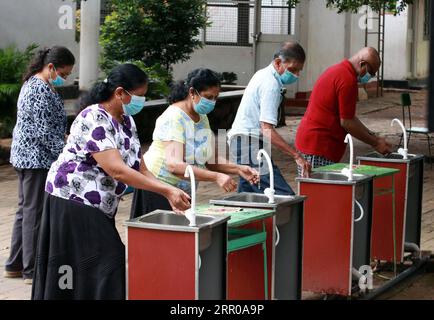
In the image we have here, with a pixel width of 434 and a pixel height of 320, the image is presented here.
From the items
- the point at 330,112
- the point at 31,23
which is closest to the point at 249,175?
the point at 330,112

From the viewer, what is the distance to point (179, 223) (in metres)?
5.71

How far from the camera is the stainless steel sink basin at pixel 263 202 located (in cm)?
632

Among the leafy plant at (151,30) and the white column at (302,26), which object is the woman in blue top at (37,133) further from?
the white column at (302,26)

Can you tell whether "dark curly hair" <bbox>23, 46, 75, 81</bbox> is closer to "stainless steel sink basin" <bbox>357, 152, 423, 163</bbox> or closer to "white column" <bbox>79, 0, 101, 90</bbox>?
"stainless steel sink basin" <bbox>357, 152, 423, 163</bbox>

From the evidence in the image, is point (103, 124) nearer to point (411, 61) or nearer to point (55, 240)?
point (55, 240)

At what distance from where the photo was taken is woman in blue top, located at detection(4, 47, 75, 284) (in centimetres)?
762

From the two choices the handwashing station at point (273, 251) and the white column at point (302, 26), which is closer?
the handwashing station at point (273, 251)

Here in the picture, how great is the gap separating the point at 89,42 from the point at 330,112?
931cm

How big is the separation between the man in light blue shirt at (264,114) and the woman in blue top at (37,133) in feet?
4.50

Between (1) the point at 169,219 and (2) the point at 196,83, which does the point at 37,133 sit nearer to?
(2) the point at 196,83

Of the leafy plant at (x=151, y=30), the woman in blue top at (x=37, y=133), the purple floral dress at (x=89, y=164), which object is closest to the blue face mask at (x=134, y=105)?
the purple floral dress at (x=89, y=164)

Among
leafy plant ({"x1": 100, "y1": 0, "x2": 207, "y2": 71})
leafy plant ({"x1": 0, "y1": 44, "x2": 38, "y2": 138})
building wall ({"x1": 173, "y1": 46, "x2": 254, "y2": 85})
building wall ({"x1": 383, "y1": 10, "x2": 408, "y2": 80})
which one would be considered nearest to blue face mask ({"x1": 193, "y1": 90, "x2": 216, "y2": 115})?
leafy plant ({"x1": 0, "y1": 44, "x2": 38, "y2": 138})

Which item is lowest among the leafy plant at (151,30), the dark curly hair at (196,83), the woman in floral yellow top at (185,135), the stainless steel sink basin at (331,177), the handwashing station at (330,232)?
the handwashing station at (330,232)

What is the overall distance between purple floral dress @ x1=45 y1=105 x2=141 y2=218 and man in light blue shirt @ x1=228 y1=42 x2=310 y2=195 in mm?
2057
